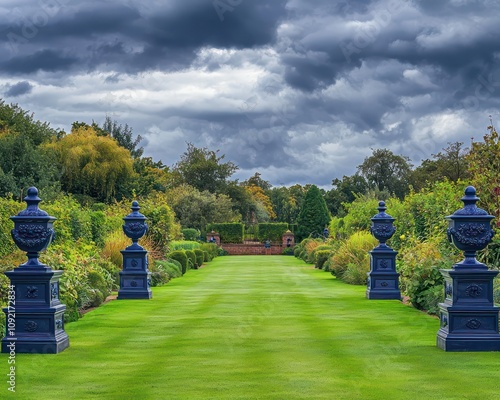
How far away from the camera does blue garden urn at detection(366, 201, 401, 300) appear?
17375mm

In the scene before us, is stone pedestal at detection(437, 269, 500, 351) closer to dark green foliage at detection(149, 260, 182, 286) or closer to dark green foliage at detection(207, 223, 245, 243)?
dark green foliage at detection(149, 260, 182, 286)

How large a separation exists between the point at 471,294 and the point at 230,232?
5017 cm

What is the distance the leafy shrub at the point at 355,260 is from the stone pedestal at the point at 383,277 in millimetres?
4517

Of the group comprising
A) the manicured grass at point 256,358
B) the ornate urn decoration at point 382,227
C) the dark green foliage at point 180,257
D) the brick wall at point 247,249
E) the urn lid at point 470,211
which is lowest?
the brick wall at point 247,249

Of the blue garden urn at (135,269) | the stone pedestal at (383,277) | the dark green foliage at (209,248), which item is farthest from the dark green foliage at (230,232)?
the stone pedestal at (383,277)

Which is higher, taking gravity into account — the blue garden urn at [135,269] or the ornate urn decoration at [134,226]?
the ornate urn decoration at [134,226]

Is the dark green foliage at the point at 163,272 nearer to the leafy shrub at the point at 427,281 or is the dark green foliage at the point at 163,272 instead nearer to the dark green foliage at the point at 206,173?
the leafy shrub at the point at 427,281

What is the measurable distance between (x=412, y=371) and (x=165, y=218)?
21375mm

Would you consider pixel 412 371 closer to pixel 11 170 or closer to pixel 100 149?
pixel 11 170

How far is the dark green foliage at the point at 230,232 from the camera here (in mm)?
59781

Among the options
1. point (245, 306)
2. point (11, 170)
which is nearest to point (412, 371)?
point (245, 306)

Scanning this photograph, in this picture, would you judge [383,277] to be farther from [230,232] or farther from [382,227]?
[230,232]

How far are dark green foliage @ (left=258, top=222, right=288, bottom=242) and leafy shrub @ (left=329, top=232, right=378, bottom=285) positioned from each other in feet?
119

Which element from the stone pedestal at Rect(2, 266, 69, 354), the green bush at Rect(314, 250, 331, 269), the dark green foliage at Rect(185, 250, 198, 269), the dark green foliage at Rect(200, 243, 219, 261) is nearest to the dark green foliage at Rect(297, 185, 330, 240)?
the dark green foliage at Rect(200, 243, 219, 261)
